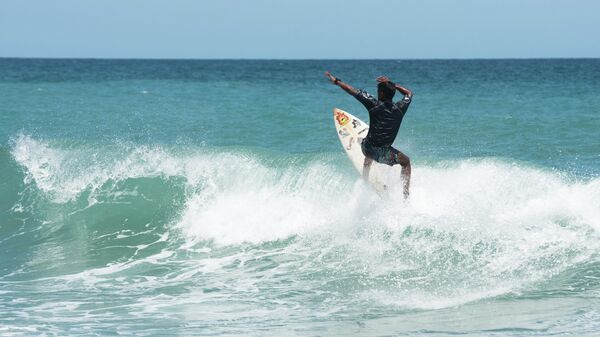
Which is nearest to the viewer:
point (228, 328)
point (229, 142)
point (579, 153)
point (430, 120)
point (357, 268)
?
point (228, 328)

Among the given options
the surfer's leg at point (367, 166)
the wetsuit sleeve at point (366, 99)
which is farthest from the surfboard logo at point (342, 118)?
the wetsuit sleeve at point (366, 99)

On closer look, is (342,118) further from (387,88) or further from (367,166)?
(387,88)

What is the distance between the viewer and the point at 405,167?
1070 centimetres

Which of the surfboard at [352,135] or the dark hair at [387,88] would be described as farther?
the surfboard at [352,135]

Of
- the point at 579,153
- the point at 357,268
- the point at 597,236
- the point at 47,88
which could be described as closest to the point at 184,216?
the point at 357,268

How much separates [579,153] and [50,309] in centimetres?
1128

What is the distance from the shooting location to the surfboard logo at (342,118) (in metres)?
12.5

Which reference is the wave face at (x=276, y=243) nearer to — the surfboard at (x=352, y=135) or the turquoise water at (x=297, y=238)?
the turquoise water at (x=297, y=238)

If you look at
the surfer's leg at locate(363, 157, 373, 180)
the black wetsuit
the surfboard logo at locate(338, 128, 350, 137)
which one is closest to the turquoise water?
the surfer's leg at locate(363, 157, 373, 180)

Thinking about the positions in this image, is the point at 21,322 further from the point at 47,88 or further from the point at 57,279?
the point at 47,88

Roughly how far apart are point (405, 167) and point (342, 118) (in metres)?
2.12

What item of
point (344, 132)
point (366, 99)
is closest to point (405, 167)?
point (366, 99)

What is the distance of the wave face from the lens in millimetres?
8656

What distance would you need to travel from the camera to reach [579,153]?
16344 millimetres
